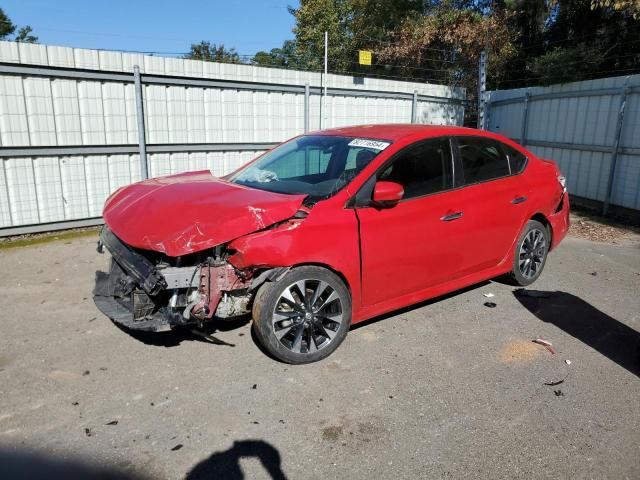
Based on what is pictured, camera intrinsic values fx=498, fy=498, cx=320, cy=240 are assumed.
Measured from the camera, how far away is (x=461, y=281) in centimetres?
466

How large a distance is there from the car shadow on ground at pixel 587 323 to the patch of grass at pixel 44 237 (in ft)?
20.2

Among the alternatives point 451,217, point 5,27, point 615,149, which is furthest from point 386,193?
point 5,27

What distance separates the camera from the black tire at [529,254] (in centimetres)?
518

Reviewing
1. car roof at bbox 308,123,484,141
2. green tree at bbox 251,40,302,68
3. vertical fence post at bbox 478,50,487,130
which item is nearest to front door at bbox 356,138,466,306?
car roof at bbox 308,123,484,141

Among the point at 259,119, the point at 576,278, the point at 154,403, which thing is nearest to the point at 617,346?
the point at 576,278

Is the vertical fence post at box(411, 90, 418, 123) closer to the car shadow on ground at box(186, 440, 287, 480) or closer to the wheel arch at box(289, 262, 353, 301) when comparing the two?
the wheel arch at box(289, 262, 353, 301)

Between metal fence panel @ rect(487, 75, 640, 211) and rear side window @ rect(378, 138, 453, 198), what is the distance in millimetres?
5569

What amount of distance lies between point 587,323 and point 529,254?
1008 mm

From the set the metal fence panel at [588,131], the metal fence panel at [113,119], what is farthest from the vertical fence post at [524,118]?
the metal fence panel at [113,119]

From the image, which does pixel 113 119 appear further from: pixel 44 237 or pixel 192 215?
pixel 192 215

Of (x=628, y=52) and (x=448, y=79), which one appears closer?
(x=628, y=52)

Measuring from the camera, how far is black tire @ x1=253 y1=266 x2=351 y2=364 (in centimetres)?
352

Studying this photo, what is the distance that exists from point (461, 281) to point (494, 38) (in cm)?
1510

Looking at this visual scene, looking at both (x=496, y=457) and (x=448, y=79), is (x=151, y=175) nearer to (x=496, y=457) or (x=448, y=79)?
(x=496, y=457)
